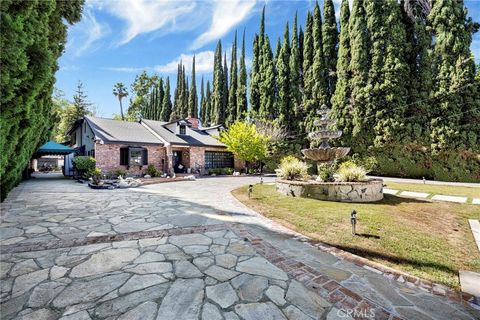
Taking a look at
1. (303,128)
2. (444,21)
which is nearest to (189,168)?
(303,128)

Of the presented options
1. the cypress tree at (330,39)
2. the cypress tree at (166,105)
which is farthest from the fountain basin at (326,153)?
the cypress tree at (166,105)

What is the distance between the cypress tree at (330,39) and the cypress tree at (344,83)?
1432 millimetres

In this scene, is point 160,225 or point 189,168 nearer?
point 160,225

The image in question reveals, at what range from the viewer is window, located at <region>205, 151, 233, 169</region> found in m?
22.1

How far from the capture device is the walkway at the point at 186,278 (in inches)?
84.7

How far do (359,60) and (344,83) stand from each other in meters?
2.00

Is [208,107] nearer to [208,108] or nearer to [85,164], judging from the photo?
[208,108]

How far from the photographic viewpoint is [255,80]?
26.2 meters

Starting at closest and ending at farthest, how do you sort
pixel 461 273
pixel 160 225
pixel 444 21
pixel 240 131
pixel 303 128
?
pixel 461 273 → pixel 160 225 → pixel 444 21 → pixel 240 131 → pixel 303 128

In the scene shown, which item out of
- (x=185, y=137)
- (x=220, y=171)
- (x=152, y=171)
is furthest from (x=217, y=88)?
(x=152, y=171)

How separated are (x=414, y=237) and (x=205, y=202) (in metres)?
5.73

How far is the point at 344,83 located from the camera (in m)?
18.9

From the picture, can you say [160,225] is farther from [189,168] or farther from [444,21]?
[444,21]

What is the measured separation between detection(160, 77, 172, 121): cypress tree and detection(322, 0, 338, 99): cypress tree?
94.7 ft
